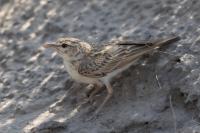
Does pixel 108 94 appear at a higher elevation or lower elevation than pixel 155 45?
lower

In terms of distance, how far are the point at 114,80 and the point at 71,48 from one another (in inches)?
26.1

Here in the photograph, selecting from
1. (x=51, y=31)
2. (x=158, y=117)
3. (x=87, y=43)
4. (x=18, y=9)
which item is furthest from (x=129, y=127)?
(x=18, y=9)

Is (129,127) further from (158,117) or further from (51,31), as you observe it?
(51,31)

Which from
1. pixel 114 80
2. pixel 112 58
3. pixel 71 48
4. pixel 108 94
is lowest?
pixel 108 94

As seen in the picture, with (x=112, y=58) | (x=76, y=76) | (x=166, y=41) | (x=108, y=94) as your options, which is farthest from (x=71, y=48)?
(x=166, y=41)

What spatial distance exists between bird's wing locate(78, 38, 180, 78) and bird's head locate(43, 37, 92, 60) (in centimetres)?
12

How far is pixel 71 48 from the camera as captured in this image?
7273mm

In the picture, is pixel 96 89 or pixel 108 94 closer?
pixel 108 94

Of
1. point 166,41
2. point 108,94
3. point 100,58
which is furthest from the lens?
point 166,41

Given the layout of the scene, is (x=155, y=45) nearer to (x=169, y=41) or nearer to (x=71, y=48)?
(x=169, y=41)

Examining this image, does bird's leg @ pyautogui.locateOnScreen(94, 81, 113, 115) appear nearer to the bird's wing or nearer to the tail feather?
the bird's wing

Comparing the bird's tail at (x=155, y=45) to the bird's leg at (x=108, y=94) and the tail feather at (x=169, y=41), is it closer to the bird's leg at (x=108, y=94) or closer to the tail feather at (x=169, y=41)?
the tail feather at (x=169, y=41)

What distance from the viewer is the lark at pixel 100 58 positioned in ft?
23.0

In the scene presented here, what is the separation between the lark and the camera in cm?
702
